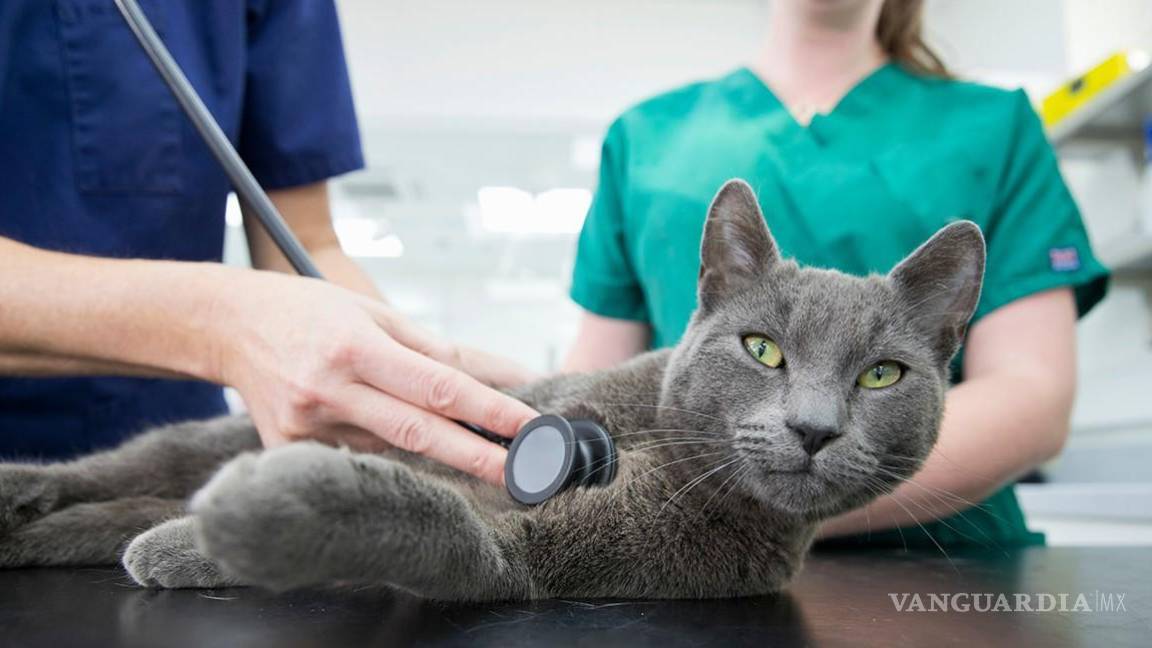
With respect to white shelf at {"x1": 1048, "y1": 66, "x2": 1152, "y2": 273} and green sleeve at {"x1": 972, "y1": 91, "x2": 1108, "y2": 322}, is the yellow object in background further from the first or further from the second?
green sleeve at {"x1": 972, "y1": 91, "x2": 1108, "y2": 322}

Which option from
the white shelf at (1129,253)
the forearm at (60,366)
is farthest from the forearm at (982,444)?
the white shelf at (1129,253)

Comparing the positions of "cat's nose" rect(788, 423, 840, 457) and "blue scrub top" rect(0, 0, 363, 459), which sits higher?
"blue scrub top" rect(0, 0, 363, 459)

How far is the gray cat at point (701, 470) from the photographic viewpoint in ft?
1.77

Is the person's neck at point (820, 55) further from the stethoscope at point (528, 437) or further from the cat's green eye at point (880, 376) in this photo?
the stethoscope at point (528, 437)

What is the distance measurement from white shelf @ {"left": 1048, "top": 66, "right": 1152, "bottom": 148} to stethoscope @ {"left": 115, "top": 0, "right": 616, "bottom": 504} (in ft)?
5.47

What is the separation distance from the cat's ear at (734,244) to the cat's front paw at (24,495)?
68cm

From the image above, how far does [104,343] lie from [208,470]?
24cm

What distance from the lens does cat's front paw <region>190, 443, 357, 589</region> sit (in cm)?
41

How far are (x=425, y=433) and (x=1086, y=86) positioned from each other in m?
1.96

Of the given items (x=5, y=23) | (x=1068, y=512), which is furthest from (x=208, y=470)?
(x=1068, y=512)

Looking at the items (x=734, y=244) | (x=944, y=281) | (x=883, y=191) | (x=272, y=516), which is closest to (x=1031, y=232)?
(x=883, y=191)

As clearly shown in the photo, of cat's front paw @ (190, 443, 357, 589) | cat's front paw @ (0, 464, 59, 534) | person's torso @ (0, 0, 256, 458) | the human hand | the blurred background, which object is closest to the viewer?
cat's front paw @ (190, 443, 357, 589)

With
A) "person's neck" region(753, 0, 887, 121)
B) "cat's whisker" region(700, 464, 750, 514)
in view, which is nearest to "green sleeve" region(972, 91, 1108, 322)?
"person's neck" region(753, 0, 887, 121)

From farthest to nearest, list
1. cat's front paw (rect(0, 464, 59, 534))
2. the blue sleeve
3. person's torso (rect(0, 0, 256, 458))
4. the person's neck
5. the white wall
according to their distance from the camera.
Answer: the white wall, the person's neck, the blue sleeve, person's torso (rect(0, 0, 256, 458)), cat's front paw (rect(0, 464, 59, 534))
